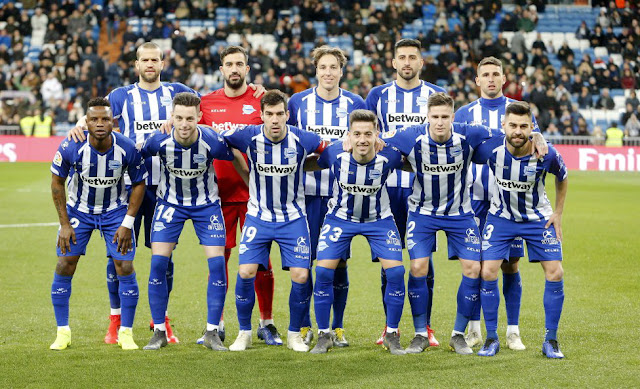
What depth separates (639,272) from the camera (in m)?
10.8

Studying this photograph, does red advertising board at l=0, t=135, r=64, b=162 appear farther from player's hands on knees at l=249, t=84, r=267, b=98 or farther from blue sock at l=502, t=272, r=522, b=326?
blue sock at l=502, t=272, r=522, b=326

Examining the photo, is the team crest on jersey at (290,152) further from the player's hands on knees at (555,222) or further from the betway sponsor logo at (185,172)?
the player's hands on knees at (555,222)

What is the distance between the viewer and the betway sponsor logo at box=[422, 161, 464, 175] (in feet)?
23.0

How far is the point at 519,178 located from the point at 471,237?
1.91 feet

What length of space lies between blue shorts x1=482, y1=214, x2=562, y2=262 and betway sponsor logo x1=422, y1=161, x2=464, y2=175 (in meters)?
0.46

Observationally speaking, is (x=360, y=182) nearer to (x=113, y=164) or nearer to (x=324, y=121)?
(x=324, y=121)

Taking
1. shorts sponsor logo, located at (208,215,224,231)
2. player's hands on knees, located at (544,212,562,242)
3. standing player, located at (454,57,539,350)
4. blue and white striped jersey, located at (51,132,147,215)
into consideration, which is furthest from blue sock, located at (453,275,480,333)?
blue and white striped jersey, located at (51,132,147,215)

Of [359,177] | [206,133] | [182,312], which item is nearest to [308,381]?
[359,177]

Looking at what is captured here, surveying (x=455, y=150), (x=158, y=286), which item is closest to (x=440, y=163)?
(x=455, y=150)

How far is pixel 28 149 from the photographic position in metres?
22.9

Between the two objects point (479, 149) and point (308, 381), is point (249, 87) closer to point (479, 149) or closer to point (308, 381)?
point (479, 149)

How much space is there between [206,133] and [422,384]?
258 centimetres

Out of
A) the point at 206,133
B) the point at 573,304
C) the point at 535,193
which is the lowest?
the point at 573,304

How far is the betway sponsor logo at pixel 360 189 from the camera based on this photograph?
7.02 m
